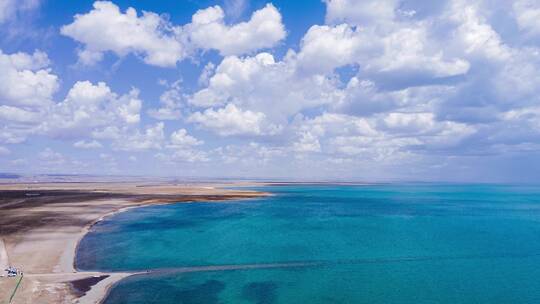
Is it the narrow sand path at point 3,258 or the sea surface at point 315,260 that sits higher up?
the narrow sand path at point 3,258

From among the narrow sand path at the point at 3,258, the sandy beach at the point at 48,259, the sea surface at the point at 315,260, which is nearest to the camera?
the sandy beach at the point at 48,259

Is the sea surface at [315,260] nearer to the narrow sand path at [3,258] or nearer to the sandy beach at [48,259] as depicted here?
the sandy beach at [48,259]

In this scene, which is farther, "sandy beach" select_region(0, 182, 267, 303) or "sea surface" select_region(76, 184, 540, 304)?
"sea surface" select_region(76, 184, 540, 304)

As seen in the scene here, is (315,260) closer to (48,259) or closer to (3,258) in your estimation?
(48,259)

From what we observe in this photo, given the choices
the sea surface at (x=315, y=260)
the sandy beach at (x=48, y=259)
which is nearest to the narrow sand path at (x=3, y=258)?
the sandy beach at (x=48, y=259)

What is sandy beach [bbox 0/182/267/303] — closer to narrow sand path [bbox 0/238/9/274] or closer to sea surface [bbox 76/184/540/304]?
narrow sand path [bbox 0/238/9/274]

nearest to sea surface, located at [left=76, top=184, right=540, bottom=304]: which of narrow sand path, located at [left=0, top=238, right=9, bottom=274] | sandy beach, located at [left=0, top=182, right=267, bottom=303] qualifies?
sandy beach, located at [left=0, top=182, right=267, bottom=303]

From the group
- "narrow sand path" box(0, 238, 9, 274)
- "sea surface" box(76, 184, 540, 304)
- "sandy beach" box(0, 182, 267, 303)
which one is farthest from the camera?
"narrow sand path" box(0, 238, 9, 274)

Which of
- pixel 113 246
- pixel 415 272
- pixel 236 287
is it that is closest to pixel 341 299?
pixel 236 287
